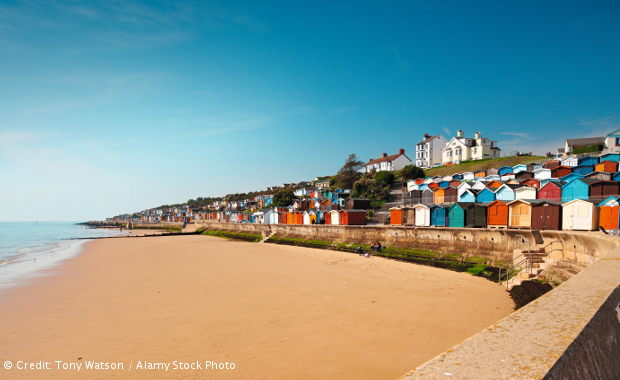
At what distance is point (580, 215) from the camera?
1936 centimetres

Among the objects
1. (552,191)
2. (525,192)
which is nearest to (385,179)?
(525,192)

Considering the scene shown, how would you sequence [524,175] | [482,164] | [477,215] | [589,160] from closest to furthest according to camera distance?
1. [477,215]
2. [589,160]
3. [524,175]
4. [482,164]

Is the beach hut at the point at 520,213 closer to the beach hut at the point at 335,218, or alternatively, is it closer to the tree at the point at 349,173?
the beach hut at the point at 335,218

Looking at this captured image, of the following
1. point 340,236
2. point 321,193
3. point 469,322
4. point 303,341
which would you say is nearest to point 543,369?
point 303,341

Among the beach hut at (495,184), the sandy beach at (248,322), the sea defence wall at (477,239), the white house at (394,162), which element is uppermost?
the white house at (394,162)

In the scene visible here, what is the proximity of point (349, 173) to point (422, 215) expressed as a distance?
49105 millimetres

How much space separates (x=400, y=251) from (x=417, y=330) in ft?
50.3

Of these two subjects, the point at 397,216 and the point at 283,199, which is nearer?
the point at 397,216

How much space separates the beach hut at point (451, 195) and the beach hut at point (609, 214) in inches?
721

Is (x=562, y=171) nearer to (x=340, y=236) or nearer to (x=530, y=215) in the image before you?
(x=530, y=215)

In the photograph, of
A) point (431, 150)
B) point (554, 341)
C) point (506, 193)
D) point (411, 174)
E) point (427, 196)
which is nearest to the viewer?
point (554, 341)

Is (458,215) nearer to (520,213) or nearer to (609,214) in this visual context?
(520,213)

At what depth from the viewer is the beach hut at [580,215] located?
747 inches

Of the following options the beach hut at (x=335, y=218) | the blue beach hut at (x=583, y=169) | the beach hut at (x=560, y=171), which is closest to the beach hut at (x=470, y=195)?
the beach hut at (x=560, y=171)
